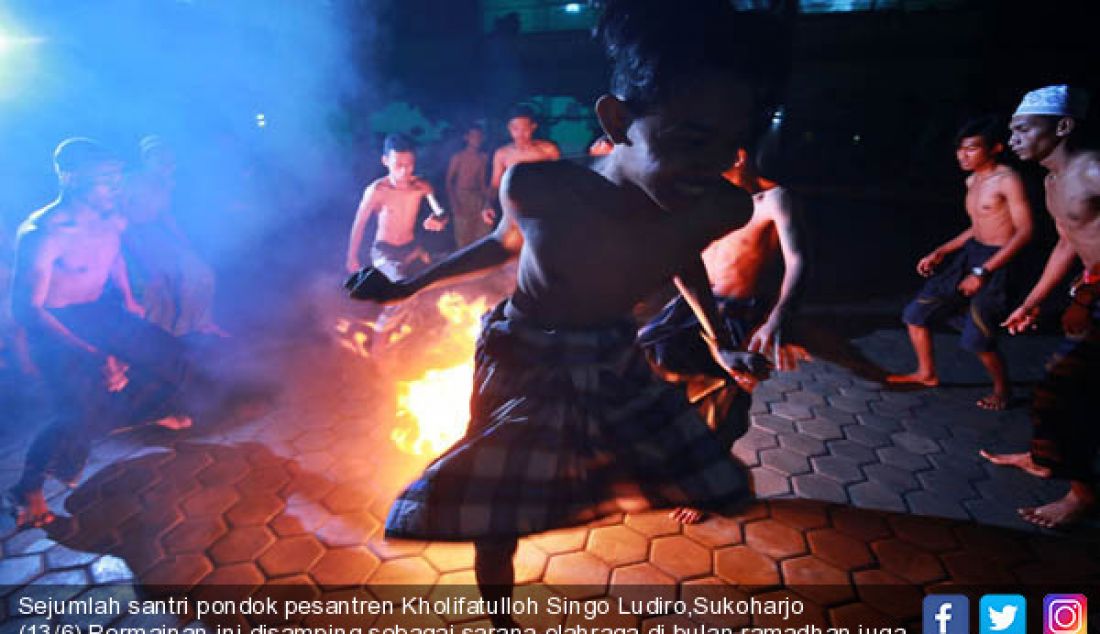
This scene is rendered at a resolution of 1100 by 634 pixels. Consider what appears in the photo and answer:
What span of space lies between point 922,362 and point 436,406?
5.25 m

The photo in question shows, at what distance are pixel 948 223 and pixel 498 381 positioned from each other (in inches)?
416

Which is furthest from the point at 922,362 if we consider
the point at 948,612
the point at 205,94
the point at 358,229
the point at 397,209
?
the point at 205,94

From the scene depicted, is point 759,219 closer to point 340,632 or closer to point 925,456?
point 925,456

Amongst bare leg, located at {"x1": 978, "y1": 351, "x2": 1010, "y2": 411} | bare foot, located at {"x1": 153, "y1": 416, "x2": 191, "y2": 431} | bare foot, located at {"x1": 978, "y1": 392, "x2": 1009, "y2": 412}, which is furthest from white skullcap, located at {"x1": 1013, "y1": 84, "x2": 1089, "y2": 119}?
bare foot, located at {"x1": 153, "y1": 416, "x2": 191, "y2": 431}

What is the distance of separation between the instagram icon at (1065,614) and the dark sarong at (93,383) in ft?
20.2

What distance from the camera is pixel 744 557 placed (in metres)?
3.22

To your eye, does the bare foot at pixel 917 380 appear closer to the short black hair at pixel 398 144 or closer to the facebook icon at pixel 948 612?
the facebook icon at pixel 948 612

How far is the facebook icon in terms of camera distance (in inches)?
111

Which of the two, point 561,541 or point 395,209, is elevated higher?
point 395,209

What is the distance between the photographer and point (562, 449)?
82.7 inches

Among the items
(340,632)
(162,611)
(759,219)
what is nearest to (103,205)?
(162,611)

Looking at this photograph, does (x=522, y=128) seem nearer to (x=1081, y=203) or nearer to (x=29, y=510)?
(x=1081, y=203)

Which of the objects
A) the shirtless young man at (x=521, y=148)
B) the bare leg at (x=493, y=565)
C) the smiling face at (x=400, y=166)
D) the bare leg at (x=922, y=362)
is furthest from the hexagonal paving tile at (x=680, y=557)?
the shirtless young man at (x=521, y=148)

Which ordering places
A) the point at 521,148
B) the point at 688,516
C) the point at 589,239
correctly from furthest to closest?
the point at 521,148 → the point at 688,516 → the point at 589,239
